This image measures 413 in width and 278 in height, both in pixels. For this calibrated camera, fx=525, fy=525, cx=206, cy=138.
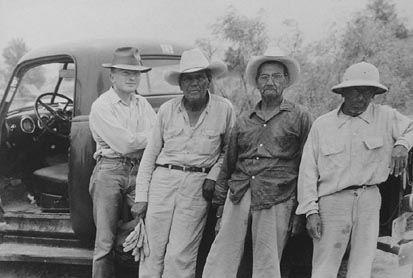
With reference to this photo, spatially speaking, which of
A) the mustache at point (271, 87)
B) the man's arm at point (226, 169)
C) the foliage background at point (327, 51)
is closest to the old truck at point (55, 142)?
the man's arm at point (226, 169)

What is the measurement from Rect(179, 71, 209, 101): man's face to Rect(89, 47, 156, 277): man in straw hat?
0.56m

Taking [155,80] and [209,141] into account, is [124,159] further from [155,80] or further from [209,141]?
[155,80]

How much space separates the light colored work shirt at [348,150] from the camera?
2.74 m

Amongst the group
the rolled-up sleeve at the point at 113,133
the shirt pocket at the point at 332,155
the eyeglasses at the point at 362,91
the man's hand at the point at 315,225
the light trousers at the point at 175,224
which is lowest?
the light trousers at the point at 175,224

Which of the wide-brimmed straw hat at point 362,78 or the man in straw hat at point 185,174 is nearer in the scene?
the wide-brimmed straw hat at point 362,78

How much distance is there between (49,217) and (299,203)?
93.9 inches

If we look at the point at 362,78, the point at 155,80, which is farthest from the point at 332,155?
the point at 155,80

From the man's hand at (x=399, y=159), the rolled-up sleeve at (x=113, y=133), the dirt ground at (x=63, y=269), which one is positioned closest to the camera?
the man's hand at (x=399, y=159)

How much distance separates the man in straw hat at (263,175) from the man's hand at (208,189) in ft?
0.34

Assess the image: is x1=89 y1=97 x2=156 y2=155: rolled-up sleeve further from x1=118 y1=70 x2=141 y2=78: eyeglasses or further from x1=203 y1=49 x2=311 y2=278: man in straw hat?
x1=203 y1=49 x2=311 y2=278: man in straw hat

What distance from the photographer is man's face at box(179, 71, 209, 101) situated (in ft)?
10.9

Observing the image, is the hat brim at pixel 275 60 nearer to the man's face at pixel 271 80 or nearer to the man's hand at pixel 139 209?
the man's face at pixel 271 80

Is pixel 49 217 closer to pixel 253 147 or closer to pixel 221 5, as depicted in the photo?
pixel 253 147

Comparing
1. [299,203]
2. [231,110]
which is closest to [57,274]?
[231,110]
